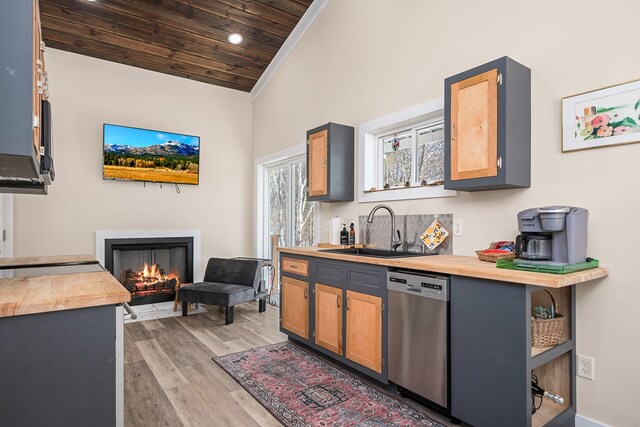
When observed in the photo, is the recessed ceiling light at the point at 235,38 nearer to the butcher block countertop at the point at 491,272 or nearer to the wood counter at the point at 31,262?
the wood counter at the point at 31,262

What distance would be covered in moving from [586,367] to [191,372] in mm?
2690

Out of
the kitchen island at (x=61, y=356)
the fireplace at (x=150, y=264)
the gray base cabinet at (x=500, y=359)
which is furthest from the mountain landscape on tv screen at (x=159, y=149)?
the gray base cabinet at (x=500, y=359)

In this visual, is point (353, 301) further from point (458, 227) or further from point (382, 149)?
point (382, 149)

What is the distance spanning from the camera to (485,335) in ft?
6.30

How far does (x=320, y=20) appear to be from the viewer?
4.24 meters

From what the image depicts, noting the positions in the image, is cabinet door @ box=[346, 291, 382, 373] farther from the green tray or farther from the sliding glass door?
the sliding glass door

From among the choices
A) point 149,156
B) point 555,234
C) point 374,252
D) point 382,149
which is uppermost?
point 149,156

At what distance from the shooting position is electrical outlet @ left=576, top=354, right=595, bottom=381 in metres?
2.03

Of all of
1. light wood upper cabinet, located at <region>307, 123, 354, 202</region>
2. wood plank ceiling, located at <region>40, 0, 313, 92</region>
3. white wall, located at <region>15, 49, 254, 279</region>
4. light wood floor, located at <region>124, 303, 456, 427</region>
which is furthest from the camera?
white wall, located at <region>15, 49, 254, 279</region>

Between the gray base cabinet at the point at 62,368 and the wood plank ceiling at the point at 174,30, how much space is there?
12.5 ft

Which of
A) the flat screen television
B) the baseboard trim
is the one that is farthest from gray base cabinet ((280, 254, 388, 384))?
the flat screen television

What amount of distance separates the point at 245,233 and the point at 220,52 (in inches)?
102

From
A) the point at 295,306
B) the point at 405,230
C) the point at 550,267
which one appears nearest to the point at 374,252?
the point at 405,230

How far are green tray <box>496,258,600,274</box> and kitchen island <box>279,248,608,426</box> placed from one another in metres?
0.03
